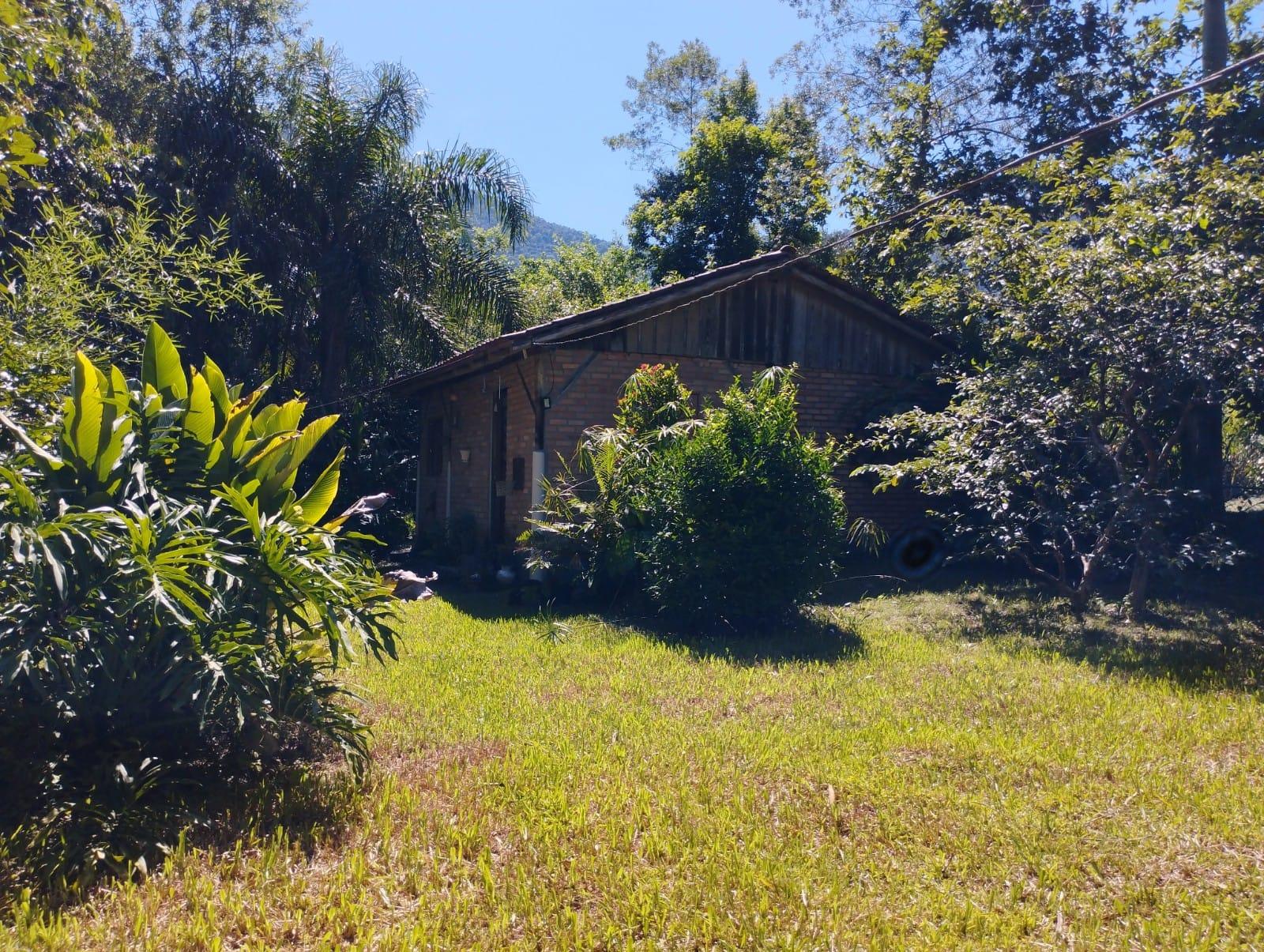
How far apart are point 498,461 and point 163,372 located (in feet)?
32.2

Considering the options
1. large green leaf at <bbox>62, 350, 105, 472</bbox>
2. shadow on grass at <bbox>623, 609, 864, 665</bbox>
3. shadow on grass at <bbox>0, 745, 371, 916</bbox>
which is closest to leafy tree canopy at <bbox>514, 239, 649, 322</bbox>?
shadow on grass at <bbox>623, 609, 864, 665</bbox>

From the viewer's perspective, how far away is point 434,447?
1867cm

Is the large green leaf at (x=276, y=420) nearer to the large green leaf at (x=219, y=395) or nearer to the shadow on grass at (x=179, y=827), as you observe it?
the large green leaf at (x=219, y=395)

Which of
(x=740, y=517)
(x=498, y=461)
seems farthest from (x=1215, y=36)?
(x=498, y=461)

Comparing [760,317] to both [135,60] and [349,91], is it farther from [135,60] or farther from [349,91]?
[135,60]

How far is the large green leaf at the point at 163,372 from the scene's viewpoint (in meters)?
5.35

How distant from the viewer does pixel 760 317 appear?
13875mm

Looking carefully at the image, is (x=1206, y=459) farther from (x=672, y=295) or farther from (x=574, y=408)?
(x=574, y=408)

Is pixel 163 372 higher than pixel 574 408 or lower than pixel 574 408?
lower

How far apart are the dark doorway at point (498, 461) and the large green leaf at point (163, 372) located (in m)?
9.30

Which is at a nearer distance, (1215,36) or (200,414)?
(200,414)

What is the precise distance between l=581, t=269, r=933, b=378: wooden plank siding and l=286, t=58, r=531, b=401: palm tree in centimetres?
637

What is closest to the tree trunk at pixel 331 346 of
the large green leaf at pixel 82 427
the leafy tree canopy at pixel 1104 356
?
the leafy tree canopy at pixel 1104 356

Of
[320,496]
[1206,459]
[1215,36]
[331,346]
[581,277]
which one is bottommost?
[320,496]
